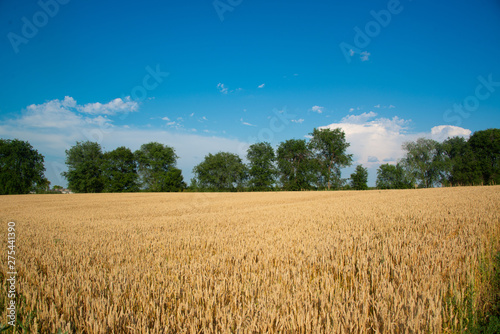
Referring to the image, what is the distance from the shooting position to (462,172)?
59.1 m

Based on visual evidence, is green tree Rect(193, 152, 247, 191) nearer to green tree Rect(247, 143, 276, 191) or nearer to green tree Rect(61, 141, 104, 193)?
green tree Rect(247, 143, 276, 191)

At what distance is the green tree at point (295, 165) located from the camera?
191 ft

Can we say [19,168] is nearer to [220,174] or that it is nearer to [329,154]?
[220,174]

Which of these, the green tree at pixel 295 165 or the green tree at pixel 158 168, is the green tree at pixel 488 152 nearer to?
the green tree at pixel 295 165

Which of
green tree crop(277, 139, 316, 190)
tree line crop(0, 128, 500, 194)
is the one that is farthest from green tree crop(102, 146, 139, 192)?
green tree crop(277, 139, 316, 190)

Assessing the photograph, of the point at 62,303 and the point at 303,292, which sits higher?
the point at 303,292

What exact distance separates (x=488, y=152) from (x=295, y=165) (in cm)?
5003

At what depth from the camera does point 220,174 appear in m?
63.5

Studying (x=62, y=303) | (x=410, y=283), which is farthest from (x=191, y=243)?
(x=410, y=283)

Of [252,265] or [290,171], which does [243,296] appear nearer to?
[252,265]

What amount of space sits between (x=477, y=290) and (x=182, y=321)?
2.97m

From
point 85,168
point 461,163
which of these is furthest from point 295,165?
point 85,168

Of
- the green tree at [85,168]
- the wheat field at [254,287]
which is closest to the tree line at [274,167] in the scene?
the green tree at [85,168]

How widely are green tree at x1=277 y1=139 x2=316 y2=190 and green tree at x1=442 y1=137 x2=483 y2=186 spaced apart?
33679mm
